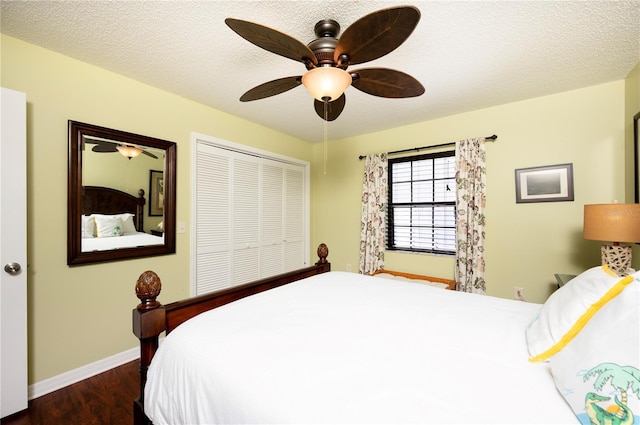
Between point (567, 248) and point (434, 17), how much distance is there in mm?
2478

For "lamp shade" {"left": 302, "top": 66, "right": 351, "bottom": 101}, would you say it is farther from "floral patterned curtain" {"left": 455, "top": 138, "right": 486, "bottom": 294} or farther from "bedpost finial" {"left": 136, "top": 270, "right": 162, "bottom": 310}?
"floral patterned curtain" {"left": 455, "top": 138, "right": 486, "bottom": 294}

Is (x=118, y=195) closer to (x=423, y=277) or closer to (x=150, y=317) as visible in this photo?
(x=150, y=317)

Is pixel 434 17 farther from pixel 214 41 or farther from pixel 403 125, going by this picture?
pixel 403 125

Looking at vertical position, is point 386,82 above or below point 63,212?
above

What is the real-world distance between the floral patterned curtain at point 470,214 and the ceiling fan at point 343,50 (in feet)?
5.38

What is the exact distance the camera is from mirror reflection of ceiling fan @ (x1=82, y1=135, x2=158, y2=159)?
2.18 m

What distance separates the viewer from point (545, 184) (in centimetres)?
268

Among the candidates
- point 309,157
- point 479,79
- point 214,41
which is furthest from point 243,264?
point 479,79

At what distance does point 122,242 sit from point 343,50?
2364 millimetres

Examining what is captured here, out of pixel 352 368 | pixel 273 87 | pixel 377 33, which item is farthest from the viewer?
pixel 273 87

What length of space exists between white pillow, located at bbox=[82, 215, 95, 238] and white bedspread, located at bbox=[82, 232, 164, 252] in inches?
1.6

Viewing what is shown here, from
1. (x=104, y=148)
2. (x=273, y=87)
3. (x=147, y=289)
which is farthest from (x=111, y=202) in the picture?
(x=273, y=87)

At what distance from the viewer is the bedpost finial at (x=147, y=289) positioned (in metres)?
1.25

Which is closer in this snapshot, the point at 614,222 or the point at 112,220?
the point at 614,222
